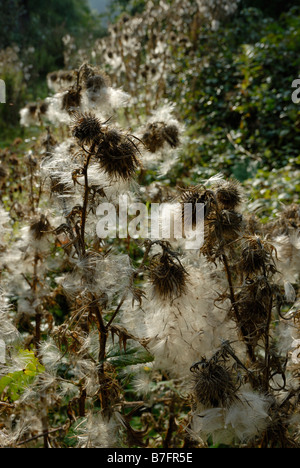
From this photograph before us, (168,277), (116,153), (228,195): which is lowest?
(168,277)

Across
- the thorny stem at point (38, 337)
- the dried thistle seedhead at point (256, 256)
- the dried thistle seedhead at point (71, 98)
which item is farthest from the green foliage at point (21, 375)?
the dried thistle seedhead at point (71, 98)

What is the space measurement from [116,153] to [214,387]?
0.77 m

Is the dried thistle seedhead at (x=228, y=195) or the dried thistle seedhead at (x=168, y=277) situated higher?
the dried thistle seedhead at (x=228, y=195)

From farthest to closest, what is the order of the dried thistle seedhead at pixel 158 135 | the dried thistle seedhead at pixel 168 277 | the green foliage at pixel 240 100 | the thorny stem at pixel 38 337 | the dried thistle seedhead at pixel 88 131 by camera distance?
the green foliage at pixel 240 100 < the dried thistle seedhead at pixel 158 135 < the thorny stem at pixel 38 337 < the dried thistle seedhead at pixel 168 277 < the dried thistle seedhead at pixel 88 131

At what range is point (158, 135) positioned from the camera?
7.83 feet

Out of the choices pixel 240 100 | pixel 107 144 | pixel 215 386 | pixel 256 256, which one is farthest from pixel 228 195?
pixel 240 100

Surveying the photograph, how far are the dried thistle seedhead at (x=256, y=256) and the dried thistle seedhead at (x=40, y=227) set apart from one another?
1.02m

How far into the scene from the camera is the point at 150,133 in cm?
238

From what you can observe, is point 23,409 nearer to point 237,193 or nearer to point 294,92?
point 237,193

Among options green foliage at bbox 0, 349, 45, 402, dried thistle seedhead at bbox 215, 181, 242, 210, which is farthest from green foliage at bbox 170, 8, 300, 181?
green foliage at bbox 0, 349, 45, 402

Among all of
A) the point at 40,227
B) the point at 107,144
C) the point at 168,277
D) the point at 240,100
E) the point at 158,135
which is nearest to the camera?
the point at 107,144

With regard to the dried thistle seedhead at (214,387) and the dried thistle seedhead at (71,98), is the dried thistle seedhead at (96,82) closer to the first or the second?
the dried thistle seedhead at (71,98)

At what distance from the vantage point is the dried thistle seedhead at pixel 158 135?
2.38 metres

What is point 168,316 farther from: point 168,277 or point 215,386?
point 215,386
